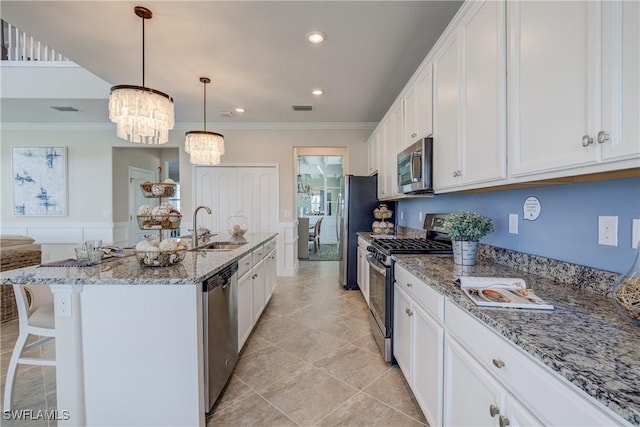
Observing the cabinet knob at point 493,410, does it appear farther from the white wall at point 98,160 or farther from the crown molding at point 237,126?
the crown molding at point 237,126

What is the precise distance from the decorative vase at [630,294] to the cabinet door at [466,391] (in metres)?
0.47

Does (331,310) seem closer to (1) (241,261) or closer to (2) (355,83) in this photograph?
(1) (241,261)

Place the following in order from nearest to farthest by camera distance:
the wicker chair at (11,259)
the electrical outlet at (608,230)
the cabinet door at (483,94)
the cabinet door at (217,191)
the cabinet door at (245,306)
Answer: the electrical outlet at (608,230) → the cabinet door at (483,94) → the cabinet door at (245,306) → the wicker chair at (11,259) → the cabinet door at (217,191)

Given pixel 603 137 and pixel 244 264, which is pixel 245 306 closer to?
pixel 244 264

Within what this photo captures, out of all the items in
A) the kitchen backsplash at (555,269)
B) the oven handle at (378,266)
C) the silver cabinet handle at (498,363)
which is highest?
the kitchen backsplash at (555,269)

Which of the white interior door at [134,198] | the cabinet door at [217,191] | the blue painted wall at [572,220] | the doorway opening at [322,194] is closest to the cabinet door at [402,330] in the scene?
the blue painted wall at [572,220]

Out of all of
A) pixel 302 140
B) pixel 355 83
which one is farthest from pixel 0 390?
pixel 302 140

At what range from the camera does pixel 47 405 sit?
187cm

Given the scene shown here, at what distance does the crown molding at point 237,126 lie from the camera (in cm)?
524

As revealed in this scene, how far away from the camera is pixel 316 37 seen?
2.57 metres

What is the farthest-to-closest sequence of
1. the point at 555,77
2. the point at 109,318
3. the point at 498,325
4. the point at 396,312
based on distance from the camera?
the point at 396,312
the point at 109,318
the point at 555,77
the point at 498,325

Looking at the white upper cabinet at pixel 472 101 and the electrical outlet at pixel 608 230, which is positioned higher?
the white upper cabinet at pixel 472 101

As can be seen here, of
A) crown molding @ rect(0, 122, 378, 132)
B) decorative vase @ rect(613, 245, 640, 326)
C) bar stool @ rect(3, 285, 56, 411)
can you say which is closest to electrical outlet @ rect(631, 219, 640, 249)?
decorative vase @ rect(613, 245, 640, 326)

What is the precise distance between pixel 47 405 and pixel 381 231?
3.54m
